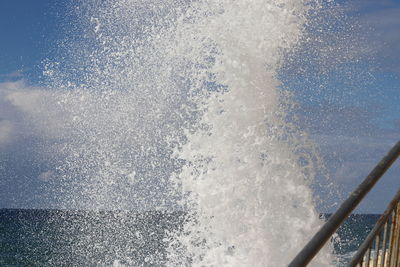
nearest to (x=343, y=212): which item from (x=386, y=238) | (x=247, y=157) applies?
(x=386, y=238)

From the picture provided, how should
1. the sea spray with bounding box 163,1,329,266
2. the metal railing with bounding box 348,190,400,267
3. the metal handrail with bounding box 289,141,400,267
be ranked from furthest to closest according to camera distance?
the sea spray with bounding box 163,1,329,266, the metal railing with bounding box 348,190,400,267, the metal handrail with bounding box 289,141,400,267

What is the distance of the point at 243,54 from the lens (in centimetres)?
1115

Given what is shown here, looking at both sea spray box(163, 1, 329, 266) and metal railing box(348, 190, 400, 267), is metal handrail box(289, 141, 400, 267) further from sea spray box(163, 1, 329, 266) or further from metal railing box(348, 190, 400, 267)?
sea spray box(163, 1, 329, 266)

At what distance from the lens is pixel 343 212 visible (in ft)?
6.48

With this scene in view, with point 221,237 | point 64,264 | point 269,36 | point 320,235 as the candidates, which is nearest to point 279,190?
point 221,237

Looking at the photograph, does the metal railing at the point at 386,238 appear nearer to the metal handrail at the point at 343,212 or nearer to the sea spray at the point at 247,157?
the metal handrail at the point at 343,212

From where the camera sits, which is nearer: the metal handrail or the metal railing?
the metal handrail

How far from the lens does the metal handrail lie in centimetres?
176

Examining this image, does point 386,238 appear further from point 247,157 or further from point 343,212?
point 247,157

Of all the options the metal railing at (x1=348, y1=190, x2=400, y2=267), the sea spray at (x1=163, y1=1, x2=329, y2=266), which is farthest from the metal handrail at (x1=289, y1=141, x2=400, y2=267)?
the sea spray at (x1=163, y1=1, x2=329, y2=266)

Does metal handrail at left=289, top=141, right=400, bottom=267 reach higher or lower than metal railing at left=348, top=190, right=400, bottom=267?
higher

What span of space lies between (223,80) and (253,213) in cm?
276

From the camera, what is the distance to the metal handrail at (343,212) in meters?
1.76

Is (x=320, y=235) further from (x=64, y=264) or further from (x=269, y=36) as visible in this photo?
(x=64, y=264)
